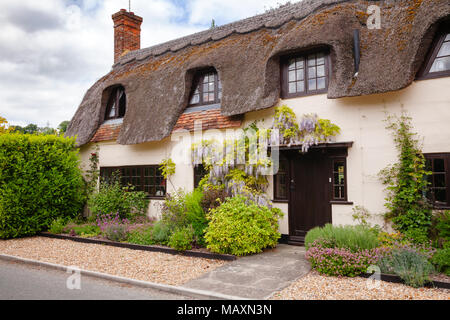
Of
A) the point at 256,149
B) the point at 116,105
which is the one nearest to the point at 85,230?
the point at 116,105

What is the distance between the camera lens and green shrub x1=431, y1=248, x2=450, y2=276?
5.47 metres

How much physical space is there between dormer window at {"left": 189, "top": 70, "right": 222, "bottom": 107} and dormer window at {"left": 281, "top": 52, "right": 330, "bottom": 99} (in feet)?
7.23

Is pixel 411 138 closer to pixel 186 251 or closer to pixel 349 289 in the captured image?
pixel 349 289

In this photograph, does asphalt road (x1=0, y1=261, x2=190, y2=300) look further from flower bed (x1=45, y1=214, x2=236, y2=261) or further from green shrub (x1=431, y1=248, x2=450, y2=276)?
green shrub (x1=431, y1=248, x2=450, y2=276)

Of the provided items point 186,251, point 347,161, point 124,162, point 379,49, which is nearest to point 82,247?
point 186,251

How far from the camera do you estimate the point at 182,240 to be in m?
7.60

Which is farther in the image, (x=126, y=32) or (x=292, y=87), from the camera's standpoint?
(x=126, y=32)

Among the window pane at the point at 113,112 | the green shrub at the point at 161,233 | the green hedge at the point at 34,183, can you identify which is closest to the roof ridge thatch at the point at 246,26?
the window pane at the point at 113,112

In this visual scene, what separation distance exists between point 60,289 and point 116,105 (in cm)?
878

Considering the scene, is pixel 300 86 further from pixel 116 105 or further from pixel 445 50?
pixel 116 105

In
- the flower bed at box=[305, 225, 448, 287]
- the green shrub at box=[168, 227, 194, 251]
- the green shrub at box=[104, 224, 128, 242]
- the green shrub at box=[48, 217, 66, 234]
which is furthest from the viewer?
the green shrub at box=[48, 217, 66, 234]

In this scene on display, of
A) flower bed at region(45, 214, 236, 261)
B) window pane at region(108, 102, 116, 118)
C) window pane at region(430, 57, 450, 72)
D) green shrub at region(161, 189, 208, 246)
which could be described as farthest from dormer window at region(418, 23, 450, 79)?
window pane at region(108, 102, 116, 118)

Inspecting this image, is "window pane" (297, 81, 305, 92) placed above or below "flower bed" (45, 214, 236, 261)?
above

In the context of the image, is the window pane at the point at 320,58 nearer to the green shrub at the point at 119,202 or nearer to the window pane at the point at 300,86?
the window pane at the point at 300,86
